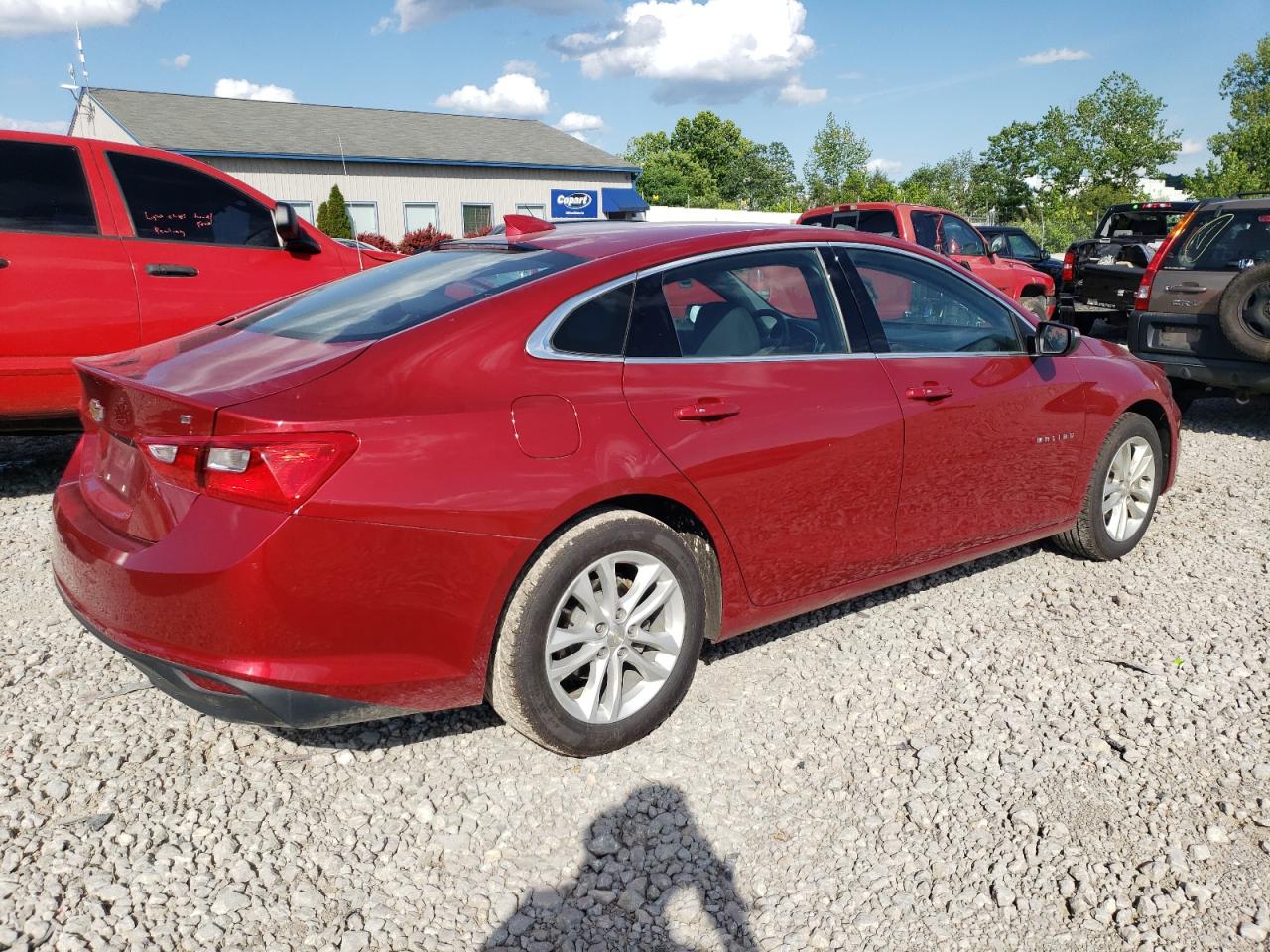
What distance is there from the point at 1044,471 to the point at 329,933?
3334mm

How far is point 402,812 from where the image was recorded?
2.85 m

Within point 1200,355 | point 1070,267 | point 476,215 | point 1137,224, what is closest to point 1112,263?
point 1070,267

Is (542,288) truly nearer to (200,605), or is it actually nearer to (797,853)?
(200,605)

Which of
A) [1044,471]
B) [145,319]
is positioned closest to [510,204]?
[145,319]

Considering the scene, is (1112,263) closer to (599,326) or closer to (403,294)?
(599,326)

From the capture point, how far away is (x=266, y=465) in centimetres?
243

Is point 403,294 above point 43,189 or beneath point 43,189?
beneath

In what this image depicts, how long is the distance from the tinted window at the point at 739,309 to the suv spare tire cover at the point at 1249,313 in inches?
179

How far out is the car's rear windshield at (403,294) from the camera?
2.96 m

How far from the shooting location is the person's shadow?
238 cm

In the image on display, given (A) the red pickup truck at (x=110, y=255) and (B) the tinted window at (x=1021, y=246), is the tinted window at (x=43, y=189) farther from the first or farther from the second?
(B) the tinted window at (x=1021, y=246)

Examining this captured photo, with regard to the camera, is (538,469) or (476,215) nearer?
(538,469)

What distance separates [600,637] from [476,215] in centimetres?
Result: 3100

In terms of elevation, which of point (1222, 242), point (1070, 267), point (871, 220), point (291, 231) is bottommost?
point (1070, 267)
